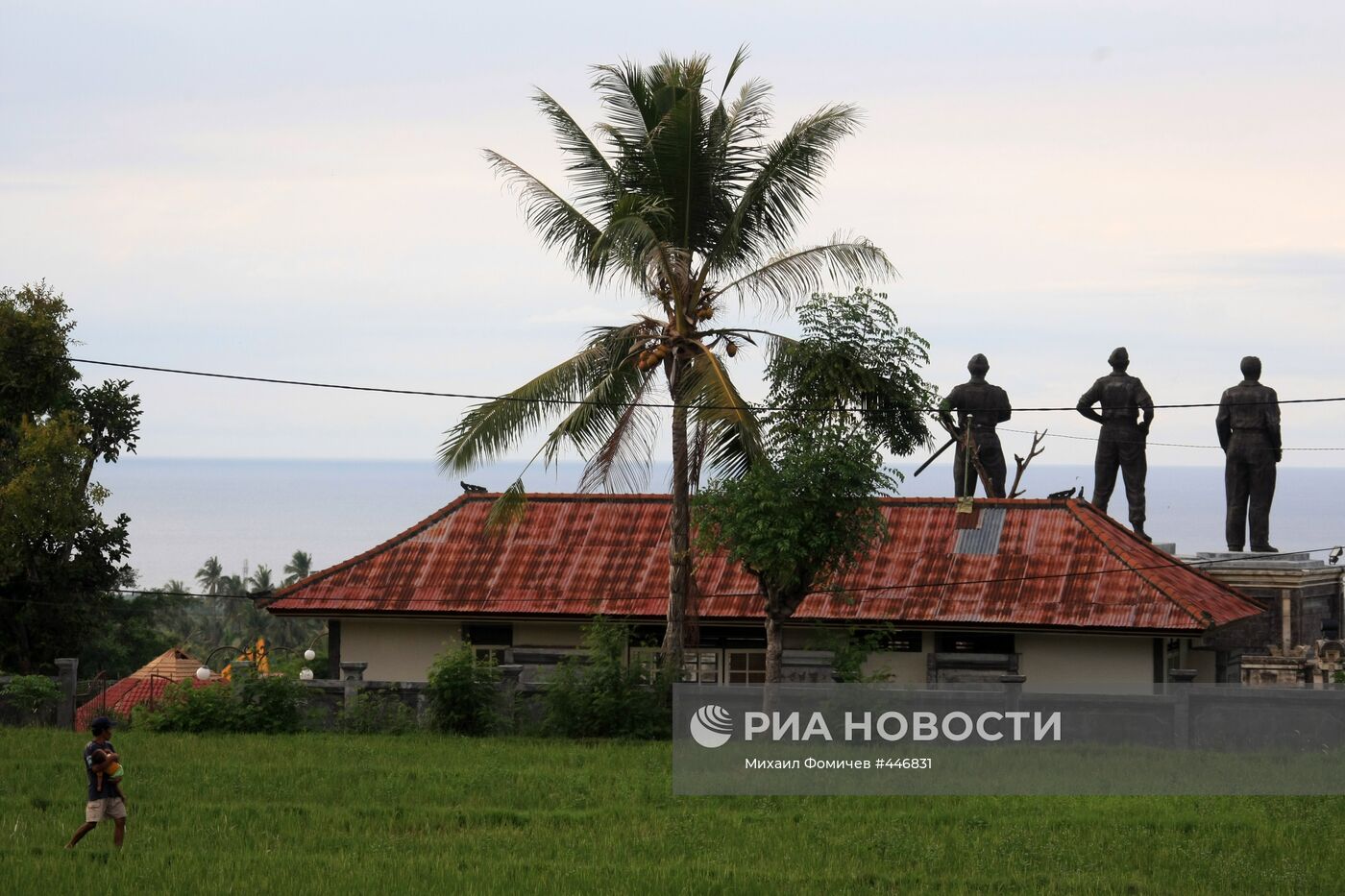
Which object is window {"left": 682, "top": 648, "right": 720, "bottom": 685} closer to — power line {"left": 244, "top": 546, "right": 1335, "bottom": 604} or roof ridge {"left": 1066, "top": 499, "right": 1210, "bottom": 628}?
power line {"left": 244, "top": 546, "right": 1335, "bottom": 604}

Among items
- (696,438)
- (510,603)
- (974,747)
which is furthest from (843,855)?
(510,603)

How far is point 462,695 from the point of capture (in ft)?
75.3

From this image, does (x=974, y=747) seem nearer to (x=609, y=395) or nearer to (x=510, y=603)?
(x=609, y=395)

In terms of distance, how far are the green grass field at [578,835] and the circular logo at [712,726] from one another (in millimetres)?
1482

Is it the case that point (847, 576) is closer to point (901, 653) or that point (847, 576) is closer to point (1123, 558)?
point (901, 653)

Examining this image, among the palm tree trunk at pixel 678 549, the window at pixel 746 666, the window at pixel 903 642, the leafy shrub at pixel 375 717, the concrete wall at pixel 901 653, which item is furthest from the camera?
the window at pixel 746 666

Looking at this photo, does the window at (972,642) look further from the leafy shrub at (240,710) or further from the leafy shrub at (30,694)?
the leafy shrub at (30,694)

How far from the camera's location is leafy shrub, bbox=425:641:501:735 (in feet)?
75.2

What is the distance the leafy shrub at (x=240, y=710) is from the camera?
75.9 feet

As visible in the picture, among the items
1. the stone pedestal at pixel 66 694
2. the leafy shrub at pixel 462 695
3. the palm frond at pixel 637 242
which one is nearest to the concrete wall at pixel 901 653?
the leafy shrub at pixel 462 695

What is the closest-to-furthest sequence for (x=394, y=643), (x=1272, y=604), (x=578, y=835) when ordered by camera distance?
(x=578, y=835)
(x=1272, y=604)
(x=394, y=643)

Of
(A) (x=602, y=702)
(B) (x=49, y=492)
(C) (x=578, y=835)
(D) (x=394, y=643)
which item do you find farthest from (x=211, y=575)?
(C) (x=578, y=835)

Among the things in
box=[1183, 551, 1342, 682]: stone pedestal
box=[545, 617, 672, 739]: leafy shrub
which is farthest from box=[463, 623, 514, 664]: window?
box=[1183, 551, 1342, 682]: stone pedestal

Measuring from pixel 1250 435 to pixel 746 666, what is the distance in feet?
31.3
